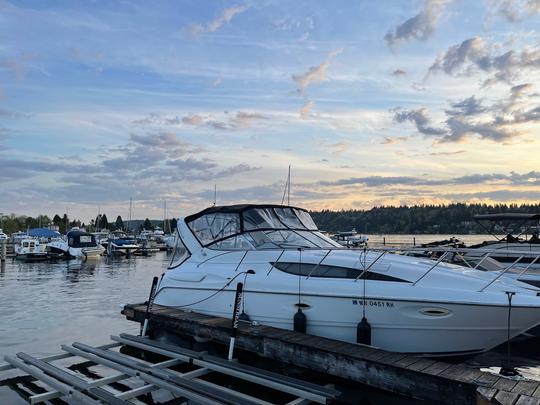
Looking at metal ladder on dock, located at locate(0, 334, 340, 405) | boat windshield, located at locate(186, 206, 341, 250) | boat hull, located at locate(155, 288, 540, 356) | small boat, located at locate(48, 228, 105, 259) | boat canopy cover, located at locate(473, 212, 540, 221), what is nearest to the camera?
metal ladder on dock, located at locate(0, 334, 340, 405)

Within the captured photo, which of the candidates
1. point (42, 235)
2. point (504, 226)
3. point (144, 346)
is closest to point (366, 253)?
point (144, 346)

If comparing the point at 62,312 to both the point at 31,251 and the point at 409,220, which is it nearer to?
the point at 31,251

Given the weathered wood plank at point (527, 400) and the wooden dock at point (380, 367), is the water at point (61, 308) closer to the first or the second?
the wooden dock at point (380, 367)

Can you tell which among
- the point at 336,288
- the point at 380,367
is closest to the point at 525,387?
the point at 380,367

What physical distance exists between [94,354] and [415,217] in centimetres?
8985

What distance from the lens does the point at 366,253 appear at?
9398 mm

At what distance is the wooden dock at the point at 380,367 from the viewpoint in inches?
236

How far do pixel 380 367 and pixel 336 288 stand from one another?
5.94 feet

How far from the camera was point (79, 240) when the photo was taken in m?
46.7

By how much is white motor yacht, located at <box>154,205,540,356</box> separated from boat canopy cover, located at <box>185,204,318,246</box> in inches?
1.1

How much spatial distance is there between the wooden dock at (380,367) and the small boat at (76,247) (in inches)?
1509

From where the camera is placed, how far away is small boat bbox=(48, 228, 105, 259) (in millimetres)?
44750

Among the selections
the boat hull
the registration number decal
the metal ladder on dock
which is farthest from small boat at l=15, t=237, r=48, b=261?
the registration number decal

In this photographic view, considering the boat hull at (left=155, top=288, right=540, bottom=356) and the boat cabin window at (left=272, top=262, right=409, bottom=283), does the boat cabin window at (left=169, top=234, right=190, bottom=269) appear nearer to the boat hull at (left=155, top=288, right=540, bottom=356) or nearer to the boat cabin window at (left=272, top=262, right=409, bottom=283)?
the boat cabin window at (left=272, top=262, right=409, bottom=283)
